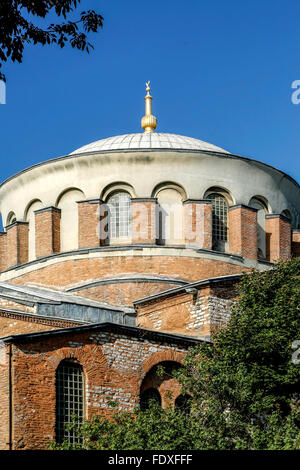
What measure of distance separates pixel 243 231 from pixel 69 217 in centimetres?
619

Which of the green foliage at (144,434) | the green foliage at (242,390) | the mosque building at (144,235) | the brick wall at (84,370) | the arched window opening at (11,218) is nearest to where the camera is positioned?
the green foliage at (144,434)

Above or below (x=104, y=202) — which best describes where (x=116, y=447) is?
below

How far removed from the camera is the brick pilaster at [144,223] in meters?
33.9

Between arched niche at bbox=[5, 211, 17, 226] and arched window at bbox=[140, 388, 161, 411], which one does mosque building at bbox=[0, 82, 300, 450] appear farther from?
arched window at bbox=[140, 388, 161, 411]

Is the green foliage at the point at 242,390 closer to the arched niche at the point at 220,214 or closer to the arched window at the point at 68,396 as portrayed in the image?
the arched window at the point at 68,396

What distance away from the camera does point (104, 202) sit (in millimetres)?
34594

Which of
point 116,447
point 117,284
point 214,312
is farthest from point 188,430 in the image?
point 117,284

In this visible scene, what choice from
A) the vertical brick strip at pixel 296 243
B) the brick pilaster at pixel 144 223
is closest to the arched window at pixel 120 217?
the brick pilaster at pixel 144 223

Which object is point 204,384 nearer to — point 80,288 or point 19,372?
point 19,372

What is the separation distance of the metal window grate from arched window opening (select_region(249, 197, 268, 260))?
1233 mm

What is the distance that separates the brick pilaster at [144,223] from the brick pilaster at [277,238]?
15.1 feet

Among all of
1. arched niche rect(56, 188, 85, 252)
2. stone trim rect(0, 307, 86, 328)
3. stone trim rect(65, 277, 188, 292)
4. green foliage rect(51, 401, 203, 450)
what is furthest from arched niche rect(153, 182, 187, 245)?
green foliage rect(51, 401, 203, 450)

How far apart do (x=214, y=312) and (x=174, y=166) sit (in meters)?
7.30

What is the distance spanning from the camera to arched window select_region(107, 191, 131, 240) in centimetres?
3434
